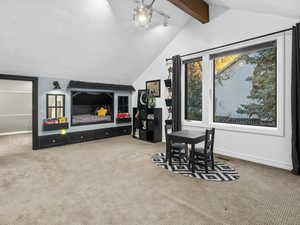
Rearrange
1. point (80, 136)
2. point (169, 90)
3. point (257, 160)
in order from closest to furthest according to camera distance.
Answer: point (257, 160), point (169, 90), point (80, 136)

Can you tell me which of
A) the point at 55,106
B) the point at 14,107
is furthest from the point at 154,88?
the point at 14,107

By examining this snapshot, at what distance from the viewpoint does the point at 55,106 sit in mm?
4484

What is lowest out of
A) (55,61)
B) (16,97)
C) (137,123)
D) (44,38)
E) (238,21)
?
(137,123)

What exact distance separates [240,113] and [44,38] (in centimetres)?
431

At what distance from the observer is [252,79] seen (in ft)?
11.2

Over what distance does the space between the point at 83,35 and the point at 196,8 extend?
2.43 m

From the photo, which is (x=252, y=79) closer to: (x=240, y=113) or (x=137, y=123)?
(x=240, y=113)

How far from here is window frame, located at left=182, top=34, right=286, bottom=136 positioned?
287 centimetres

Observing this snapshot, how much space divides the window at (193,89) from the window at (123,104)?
2.40 meters

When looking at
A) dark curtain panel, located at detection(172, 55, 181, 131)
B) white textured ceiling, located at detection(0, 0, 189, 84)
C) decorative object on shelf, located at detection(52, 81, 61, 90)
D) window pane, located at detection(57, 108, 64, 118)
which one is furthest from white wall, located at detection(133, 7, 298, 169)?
window pane, located at detection(57, 108, 64, 118)

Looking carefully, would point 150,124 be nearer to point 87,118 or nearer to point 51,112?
point 87,118

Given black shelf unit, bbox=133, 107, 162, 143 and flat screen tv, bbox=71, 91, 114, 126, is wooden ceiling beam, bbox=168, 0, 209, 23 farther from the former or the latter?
flat screen tv, bbox=71, 91, 114, 126

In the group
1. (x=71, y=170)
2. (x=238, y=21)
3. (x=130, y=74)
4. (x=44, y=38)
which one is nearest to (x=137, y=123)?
(x=130, y=74)

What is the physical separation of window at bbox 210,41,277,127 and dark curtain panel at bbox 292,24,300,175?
14.8 inches
